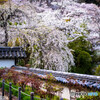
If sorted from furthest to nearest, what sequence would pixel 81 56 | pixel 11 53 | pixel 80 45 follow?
pixel 80 45, pixel 81 56, pixel 11 53

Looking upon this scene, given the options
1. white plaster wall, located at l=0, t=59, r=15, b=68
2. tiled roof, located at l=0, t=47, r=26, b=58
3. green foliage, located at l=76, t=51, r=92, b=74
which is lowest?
green foliage, located at l=76, t=51, r=92, b=74

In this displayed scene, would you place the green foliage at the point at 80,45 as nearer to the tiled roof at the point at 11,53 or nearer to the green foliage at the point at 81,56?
the green foliage at the point at 81,56

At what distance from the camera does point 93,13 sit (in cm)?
1897

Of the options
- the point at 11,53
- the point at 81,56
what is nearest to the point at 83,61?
the point at 81,56

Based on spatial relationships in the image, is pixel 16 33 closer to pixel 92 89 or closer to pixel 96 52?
pixel 92 89

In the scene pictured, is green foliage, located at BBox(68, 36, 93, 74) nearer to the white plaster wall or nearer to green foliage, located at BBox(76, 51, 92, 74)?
green foliage, located at BBox(76, 51, 92, 74)

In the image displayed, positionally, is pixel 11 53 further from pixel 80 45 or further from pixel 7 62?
pixel 80 45

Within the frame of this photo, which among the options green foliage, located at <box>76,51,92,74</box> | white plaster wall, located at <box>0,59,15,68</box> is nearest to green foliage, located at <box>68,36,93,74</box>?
green foliage, located at <box>76,51,92,74</box>

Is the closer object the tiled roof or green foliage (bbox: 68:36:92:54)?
the tiled roof

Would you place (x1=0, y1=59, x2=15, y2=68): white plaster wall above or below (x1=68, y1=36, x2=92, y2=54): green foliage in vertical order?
below

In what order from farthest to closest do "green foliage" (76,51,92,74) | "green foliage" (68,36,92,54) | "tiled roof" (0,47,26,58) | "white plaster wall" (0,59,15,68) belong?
"green foliage" (68,36,92,54)
"green foliage" (76,51,92,74)
"white plaster wall" (0,59,15,68)
"tiled roof" (0,47,26,58)

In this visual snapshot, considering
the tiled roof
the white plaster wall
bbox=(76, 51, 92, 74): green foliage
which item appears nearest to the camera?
the tiled roof

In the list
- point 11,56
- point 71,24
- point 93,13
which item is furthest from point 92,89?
point 93,13

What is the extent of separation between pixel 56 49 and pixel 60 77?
3.90m
